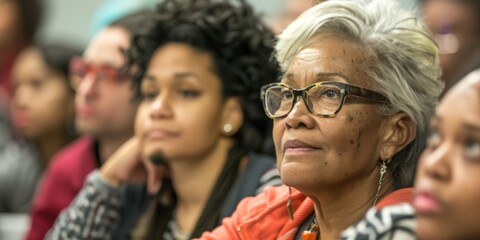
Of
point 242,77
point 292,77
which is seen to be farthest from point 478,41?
point 292,77

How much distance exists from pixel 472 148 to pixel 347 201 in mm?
890

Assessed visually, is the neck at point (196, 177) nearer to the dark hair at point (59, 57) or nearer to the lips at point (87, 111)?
the lips at point (87, 111)

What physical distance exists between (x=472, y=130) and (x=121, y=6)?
3.85 meters

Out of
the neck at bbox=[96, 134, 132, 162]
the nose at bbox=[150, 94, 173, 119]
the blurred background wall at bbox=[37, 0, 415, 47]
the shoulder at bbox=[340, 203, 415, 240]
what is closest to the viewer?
the shoulder at bbox=[340, 203, 415, 240]

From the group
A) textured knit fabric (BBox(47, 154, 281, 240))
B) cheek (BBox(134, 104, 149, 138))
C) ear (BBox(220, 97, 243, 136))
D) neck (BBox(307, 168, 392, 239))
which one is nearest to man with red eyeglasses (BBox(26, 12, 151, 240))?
textured knit fabric (BBox(47, 154, 281, 240))

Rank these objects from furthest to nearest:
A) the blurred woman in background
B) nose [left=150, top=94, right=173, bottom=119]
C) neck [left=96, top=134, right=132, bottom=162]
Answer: the blurred woman in background → neck [left=96, top=134, right=132, bottom=162] → nose [left=150, top=94, right=173, bottom=119]

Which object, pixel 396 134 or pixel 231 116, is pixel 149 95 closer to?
pixel 231 116

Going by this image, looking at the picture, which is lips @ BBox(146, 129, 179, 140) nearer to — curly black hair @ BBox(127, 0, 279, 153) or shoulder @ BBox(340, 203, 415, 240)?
curly black hair @ BBox(127, 0, 279, 153)

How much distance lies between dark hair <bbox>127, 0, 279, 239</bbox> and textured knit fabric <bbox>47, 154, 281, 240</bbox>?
3.9 inches

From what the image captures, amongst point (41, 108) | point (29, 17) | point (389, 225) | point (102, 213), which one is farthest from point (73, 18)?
point (389, 225)

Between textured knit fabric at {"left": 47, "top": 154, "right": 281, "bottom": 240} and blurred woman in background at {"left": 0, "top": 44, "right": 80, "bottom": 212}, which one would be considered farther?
blurred woman in background at {"left": 0, "top": 44, "right": 80, "bottom": 212}

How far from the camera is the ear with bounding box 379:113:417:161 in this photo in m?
2.79

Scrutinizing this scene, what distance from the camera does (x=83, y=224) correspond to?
393 centimetres

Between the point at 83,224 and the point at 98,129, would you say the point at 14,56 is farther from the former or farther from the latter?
the point at 83,224
